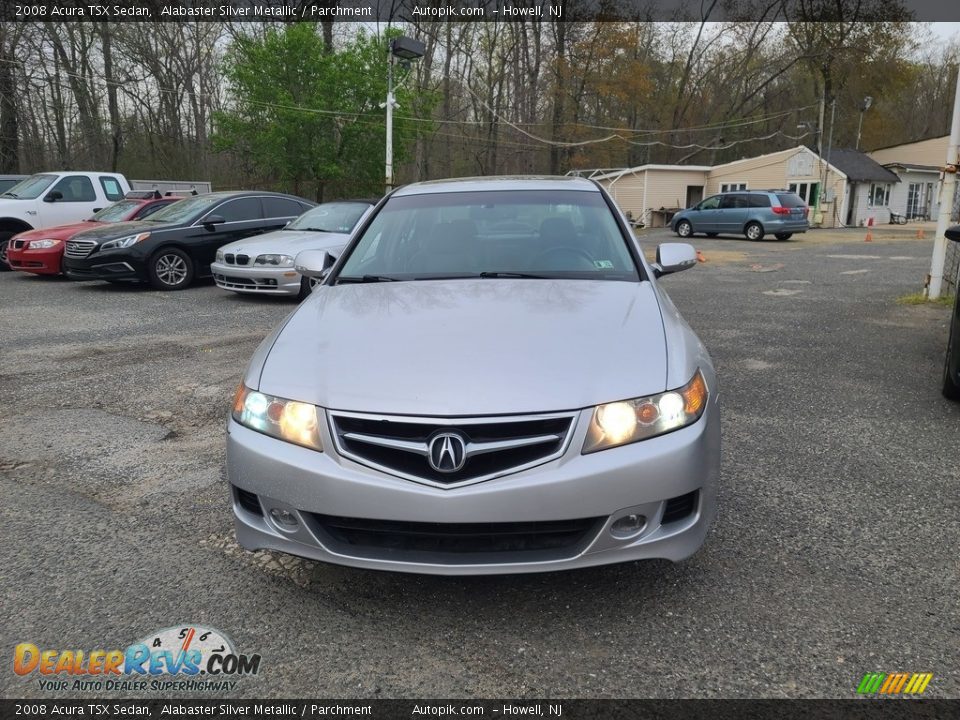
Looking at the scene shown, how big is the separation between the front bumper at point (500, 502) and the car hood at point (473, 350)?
0.64 feet

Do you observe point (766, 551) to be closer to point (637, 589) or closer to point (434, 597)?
point (637, 589)

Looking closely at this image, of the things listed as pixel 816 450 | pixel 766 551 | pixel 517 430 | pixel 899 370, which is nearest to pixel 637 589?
pixel 766 551

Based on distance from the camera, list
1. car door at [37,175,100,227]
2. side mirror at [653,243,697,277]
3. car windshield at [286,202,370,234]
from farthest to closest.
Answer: car door at [37,175,100,227] → car windshield at [286,202,370,234] → side mirror at [653,243,697,277]

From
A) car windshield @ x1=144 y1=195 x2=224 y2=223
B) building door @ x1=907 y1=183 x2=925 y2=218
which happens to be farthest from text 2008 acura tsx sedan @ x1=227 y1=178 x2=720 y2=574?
building door @ x1=907 y1=183 x2=925 y2=218

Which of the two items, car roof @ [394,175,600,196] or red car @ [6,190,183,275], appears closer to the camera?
car roof @ [394,175,600,196]

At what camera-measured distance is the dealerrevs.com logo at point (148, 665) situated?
88.7 inches

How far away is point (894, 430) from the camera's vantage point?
456cm

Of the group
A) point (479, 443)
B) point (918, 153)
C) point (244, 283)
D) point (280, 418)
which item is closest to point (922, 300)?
point (244, 283)

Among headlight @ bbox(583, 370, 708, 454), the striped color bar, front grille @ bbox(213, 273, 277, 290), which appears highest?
headlight @ bbox(583, 370, 708, 454)

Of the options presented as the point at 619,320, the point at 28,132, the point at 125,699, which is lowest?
the point at 125,699

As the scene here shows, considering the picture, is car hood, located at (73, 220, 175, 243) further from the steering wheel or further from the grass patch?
the grass patch

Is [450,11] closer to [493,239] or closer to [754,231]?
[754,231]

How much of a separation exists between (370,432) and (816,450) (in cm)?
298

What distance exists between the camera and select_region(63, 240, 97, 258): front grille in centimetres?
1073
